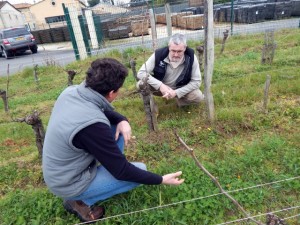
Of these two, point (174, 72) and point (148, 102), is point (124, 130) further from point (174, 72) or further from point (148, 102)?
point (174, 72)

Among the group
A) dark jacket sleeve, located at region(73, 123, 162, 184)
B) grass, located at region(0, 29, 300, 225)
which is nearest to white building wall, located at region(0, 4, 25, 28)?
grass, located at region(0, 29, 300, 225)

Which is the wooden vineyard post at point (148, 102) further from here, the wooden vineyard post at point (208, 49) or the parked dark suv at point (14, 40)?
the parked dark suv at point (14, 40)

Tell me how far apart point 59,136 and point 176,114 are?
90.2 inches

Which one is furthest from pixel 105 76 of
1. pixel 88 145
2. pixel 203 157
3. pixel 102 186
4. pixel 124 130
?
pixel 203 157

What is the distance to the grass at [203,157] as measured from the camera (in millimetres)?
2186

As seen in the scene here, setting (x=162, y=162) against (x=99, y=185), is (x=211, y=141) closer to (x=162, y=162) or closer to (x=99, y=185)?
(x=162, y=162)

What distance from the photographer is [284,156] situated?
262 cm

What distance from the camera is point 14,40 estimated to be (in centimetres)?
1566

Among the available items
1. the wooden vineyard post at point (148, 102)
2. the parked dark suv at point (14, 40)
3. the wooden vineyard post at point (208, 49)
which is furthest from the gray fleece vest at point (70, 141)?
the parked dark suv at point (14, 40)

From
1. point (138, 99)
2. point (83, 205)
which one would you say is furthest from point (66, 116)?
point (138, 99)

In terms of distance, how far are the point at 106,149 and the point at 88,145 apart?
0.39 ft

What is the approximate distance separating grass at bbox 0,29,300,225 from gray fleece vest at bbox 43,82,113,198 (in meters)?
0.50

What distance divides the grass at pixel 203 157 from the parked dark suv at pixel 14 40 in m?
12.6

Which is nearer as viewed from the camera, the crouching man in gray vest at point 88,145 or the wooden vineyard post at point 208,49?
the crouching man in gray vest at point 88,145
